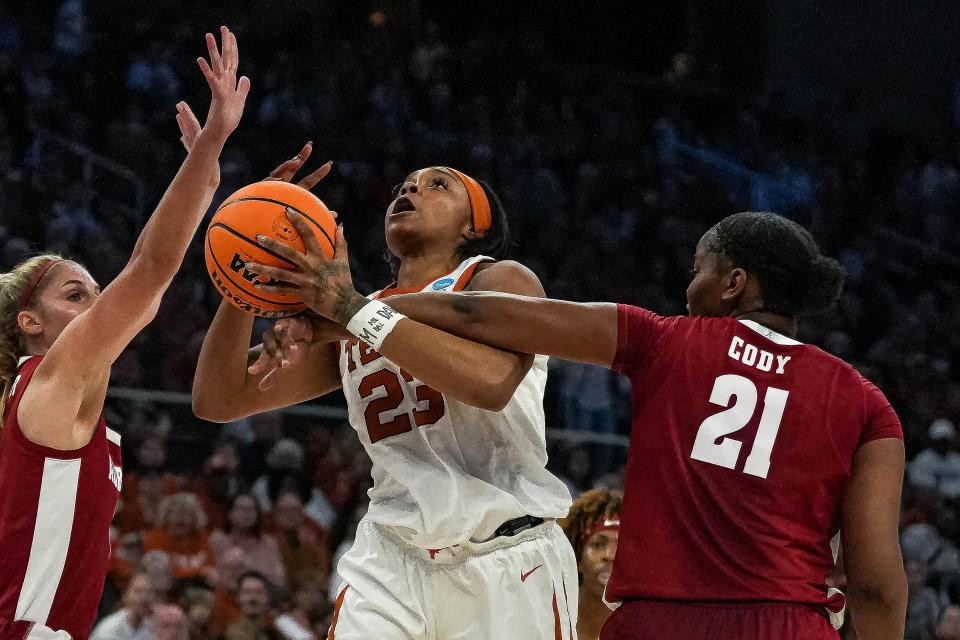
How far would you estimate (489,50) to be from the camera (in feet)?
48.5

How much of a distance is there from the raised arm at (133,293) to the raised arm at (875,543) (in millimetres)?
1858

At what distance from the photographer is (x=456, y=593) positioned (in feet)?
11.8

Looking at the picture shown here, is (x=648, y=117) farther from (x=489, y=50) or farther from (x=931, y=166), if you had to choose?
(x=931, y=166)

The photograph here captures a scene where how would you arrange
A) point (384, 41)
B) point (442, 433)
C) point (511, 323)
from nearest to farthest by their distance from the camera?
1. point (511, 323)
2. point (442, 433)
3. point (384, 41)

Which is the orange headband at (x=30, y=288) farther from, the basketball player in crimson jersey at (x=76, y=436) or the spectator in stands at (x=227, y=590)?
the spectator in stands at (x=227, y=590)

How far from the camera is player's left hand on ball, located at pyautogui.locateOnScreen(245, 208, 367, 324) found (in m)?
3.27

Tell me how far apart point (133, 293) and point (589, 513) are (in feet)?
8.57

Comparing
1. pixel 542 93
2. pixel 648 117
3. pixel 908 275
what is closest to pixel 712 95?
pixel 648 117

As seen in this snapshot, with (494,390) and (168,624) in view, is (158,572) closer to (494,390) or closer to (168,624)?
(168,624)

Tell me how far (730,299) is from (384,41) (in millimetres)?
12076

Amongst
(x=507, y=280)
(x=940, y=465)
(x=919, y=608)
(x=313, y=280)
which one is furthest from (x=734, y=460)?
(x=940, y=465)

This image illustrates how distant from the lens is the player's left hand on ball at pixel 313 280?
3.27 m

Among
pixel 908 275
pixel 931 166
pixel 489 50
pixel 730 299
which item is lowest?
pixel 908 275

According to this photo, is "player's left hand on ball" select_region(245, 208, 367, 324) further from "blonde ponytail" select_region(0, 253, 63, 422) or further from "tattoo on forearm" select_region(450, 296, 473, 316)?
"blonde ponytail" select_region(0, 253, 63, 422)
